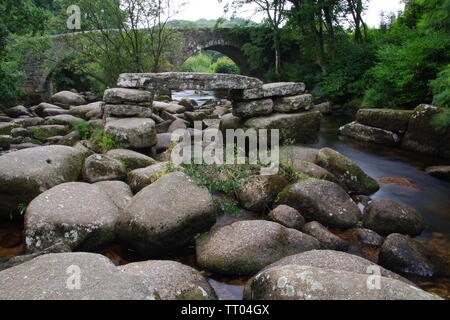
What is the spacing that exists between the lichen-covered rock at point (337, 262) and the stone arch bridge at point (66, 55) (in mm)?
12887

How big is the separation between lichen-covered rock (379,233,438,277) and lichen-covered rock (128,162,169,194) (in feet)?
10.7

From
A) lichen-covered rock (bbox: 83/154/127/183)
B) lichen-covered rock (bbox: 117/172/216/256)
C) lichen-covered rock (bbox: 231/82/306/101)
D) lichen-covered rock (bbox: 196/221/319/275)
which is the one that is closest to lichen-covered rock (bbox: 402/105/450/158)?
lichen-covered rock (bbox: 231/82/306/101)

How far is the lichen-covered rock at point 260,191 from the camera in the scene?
5082mm

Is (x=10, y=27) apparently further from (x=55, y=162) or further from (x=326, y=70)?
(x=326, y=70)

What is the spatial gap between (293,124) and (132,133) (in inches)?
143

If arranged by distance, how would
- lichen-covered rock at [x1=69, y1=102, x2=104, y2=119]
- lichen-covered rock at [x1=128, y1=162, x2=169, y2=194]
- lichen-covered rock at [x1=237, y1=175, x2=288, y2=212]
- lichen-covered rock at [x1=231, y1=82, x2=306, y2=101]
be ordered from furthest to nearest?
lichen-covered rock at [x1=69, y1=102, x2=104, y2=119] < lichen-covered rock at [x1=231, y1=82, x2=306, y2=101] < lichen-covered rock at [x1=128, y1=162, x2=169, y2=194] < lichen-covered rock at [x1=237, y1=175, x2=288, y2=212]

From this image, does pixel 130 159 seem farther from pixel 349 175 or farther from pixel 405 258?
pixel 405 258

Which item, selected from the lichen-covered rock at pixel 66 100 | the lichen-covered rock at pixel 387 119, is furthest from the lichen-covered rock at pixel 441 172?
the lichen-covered rock at pixel 66 100

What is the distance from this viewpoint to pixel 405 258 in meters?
3.85

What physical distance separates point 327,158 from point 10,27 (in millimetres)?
10568

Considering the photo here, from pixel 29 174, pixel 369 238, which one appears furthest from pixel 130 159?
pixel 369 238

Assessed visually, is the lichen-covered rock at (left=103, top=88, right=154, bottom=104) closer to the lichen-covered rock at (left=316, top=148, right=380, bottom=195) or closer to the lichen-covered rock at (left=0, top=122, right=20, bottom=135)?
the lichen-covered rock at (left=316, top=148, right=380, bottom=195)

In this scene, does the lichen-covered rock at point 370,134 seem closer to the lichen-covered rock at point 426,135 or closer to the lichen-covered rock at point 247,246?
the lichen-covered rock at point 426,135

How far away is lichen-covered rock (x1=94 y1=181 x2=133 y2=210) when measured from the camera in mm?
4746
